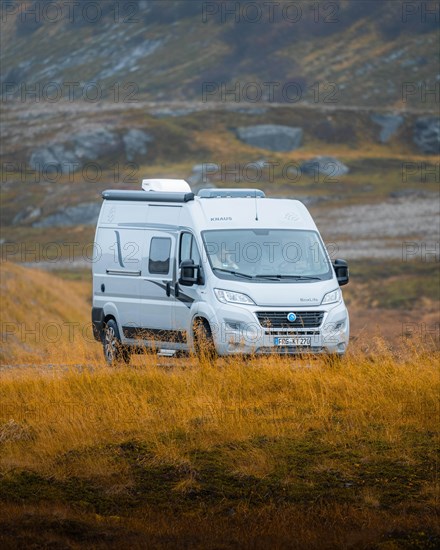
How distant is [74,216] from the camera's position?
81.9 metres

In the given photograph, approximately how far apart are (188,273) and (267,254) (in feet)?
4.38

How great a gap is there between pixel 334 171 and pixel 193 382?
3256 inches

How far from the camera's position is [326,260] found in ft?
58.2

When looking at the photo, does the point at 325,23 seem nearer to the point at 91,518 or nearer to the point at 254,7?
the point at 254,7

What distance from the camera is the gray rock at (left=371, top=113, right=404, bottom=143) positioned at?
4676 inches

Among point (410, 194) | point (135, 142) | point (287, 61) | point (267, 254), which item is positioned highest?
point (287, 61)

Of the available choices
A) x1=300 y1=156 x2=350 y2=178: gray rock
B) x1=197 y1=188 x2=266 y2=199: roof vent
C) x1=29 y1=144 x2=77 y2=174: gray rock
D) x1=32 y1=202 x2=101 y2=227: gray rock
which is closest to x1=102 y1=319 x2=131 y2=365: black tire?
x1=197 y1=188 x2=266 y2=199: roof vent

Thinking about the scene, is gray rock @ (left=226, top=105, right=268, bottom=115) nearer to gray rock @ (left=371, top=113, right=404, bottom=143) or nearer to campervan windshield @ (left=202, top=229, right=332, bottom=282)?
gray rock @ (left=371, top=113, right=404, bottom=143)

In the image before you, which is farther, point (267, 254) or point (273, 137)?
point (273, 137)

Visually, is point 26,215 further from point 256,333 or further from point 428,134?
point 256,333

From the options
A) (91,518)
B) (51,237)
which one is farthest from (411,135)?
(91,518)

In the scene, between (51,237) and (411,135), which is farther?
(411,135)

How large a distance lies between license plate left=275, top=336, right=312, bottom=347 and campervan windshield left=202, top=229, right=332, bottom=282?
0.95m

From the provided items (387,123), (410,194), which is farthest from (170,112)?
(410,194)
